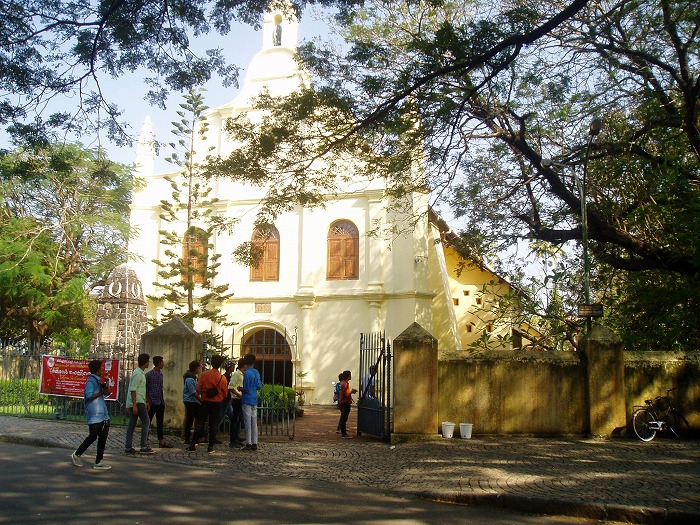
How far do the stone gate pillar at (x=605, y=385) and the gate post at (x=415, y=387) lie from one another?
263 centimetres

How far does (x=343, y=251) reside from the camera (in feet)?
83.3

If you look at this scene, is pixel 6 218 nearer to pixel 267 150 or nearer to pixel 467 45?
pixel 267 150

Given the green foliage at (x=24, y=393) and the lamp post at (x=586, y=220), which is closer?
the lamp post at (x=586, y=220)

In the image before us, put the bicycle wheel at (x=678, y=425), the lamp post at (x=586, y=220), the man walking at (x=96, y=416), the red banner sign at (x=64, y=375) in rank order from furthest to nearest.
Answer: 1. the red banner sign at (x=64, y=375)
2. the lamp post at (x=586, y=220)
3. the bicycle wheel at (x=678, y=425)
4. the man walking at (x=96, y=416)

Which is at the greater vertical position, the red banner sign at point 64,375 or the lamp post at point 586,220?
the lamp post at point 586,220

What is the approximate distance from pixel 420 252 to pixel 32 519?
20.0 m

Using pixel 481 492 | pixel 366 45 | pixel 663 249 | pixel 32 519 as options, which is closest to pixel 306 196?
pixel 366 45

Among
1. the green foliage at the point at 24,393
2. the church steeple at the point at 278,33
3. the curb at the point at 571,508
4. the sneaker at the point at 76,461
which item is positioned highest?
the church steeple at the point at 278,33

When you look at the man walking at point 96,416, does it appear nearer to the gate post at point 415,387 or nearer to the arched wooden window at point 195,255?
the gate post at point 415,387

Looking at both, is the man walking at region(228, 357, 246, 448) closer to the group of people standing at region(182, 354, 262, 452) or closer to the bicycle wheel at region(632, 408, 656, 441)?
the group of people standing at region(182, 354, 262, 452)

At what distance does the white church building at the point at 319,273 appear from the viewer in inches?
961

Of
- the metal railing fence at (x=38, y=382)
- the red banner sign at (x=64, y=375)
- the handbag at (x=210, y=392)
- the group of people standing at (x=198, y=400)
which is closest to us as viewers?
the group of people standing at (x=198, y=400)

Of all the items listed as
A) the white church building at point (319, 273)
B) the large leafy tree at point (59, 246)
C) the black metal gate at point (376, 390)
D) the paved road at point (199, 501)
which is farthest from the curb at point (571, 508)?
the large leafy tree at point (59, 246)

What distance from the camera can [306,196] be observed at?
423 inches
